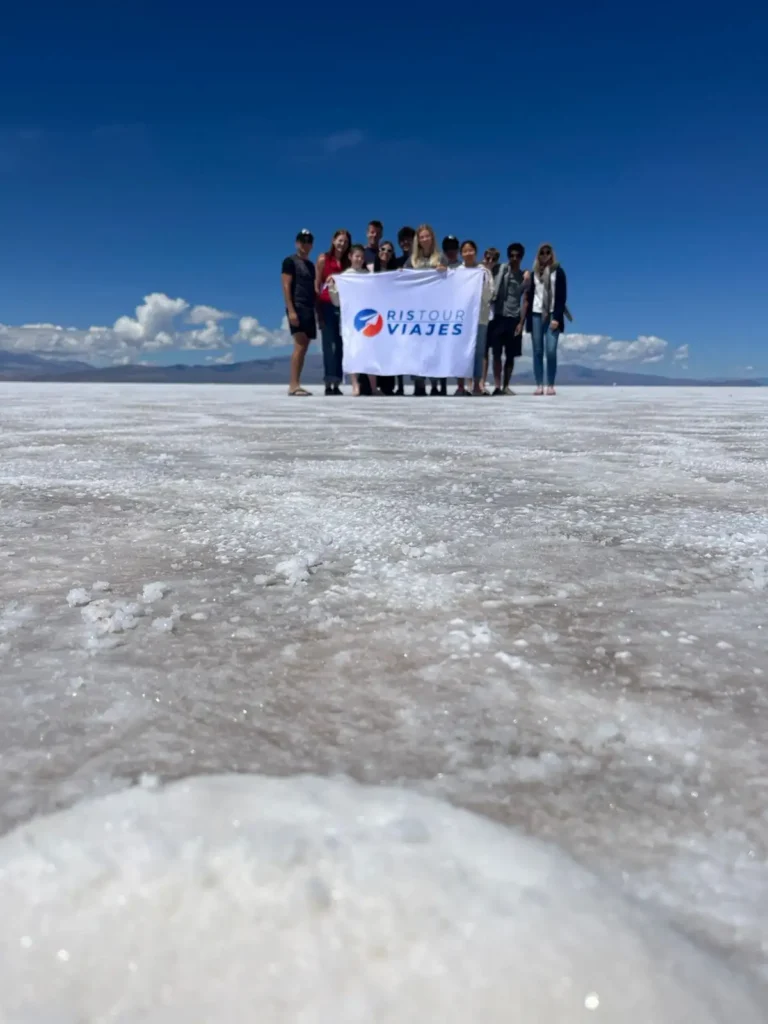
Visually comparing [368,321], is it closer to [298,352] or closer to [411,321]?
[411,321]

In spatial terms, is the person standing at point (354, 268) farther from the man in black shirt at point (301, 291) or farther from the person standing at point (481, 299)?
the person standing at point (481, 299)

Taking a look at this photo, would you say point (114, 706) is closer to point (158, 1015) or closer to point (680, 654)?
point (158, 1015)

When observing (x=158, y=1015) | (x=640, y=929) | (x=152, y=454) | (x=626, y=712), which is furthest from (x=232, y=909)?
(x=152, y=454)

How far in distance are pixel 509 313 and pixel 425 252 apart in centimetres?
101

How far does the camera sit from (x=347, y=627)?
92 cm

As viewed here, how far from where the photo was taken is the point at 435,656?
0.83 meters

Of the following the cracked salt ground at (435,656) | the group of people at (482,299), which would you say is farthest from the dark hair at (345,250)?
the cracked salt ground at (435,656)

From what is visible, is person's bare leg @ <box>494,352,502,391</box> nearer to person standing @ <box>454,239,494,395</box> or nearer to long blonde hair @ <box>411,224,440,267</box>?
person standing @ <box>454,239,494,395</box>

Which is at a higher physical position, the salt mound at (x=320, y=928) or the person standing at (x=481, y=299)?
the person standing at (x=481, y=299)

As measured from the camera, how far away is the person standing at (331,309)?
→ 6.98m

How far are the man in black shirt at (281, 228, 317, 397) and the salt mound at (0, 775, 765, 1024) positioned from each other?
618cm

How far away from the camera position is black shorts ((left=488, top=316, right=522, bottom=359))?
24.1 ft

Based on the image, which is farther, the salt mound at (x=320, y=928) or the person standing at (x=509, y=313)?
the person standing at (x=509, y=313)

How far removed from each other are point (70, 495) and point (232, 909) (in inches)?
57.6
